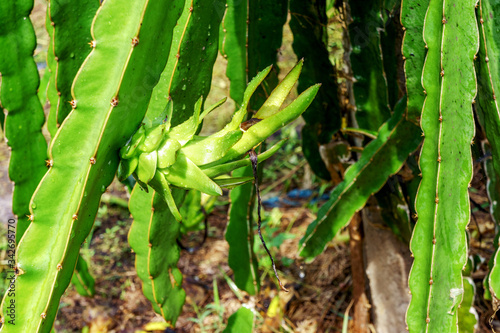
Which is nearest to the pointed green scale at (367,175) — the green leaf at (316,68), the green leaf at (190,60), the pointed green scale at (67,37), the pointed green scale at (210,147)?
the green leaf at (316,68)

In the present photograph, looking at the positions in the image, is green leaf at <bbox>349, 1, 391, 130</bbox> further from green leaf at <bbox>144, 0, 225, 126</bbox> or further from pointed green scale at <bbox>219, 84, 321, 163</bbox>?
pointed green scale at <bbox>219, 84, 321, 163</bbox>

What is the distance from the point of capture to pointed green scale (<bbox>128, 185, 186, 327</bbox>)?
0.93m

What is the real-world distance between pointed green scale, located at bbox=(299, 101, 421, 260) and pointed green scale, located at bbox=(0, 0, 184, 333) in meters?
0.68

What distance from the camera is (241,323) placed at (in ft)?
3.48

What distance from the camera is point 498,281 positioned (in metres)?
0.81

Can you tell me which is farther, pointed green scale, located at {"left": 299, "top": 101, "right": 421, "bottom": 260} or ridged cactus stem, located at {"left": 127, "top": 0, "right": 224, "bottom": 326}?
pointed green scale, located at {"left": 299, "top": 101, "right": 421, "bottom": 260}

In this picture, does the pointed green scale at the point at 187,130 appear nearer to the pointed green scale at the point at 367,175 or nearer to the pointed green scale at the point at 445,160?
the pointed green scale at the point at 445,160

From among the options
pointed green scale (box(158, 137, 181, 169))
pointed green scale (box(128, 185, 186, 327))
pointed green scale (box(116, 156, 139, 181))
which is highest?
pointed green scale (box(158, 137, 181, 169))

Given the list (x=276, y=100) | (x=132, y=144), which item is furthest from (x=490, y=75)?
(x=132, y=144)

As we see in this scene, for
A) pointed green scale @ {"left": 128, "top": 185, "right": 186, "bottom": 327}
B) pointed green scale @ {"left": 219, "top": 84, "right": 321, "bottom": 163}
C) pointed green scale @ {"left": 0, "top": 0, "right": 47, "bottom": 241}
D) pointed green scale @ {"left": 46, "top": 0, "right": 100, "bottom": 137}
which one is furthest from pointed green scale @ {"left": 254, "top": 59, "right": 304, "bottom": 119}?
pointed green scale @ {"left": 0, "top": 0, "right": 47, "bottom": 241}

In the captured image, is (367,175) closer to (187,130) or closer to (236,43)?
(236,43)

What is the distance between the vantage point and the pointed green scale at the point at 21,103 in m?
0.86

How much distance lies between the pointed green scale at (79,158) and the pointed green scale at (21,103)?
14.2 inches

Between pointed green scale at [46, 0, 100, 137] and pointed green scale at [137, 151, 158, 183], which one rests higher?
pointed green scale at [46, 0, 100, 137]
